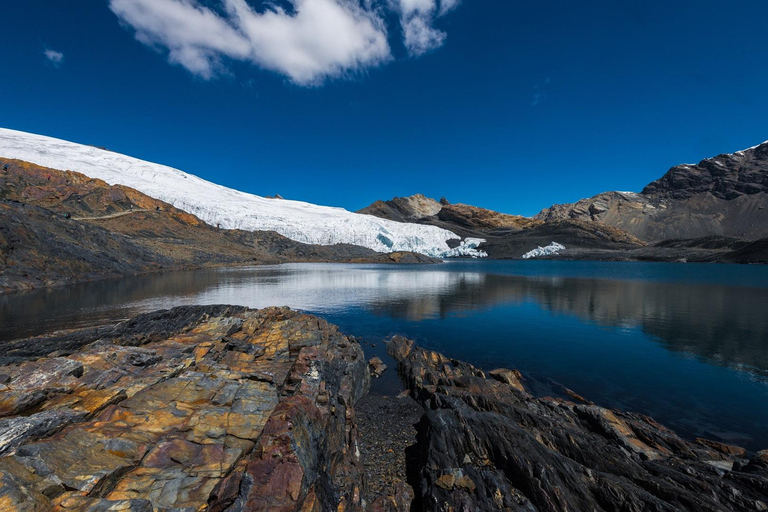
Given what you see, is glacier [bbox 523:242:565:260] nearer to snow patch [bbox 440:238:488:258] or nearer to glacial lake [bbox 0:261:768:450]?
snow patch [bbox 440:238:488:258]

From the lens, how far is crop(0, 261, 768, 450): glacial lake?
36.7 ft

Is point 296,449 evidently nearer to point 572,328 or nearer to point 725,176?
point 572,328

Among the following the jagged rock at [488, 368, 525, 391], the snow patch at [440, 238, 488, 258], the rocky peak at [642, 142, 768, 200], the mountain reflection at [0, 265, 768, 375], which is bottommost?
the jagged rock at [488, 368, 525, 391]

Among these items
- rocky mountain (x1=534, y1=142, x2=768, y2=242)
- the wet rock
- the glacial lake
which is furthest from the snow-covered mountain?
rocky mountain (x1=534, y1=142, x2=768, y2=242)

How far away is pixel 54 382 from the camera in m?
6.57

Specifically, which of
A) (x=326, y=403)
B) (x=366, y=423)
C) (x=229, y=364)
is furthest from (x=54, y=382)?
(x=366, y=423)

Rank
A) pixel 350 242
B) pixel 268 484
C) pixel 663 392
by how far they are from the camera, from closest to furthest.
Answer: pixel 268 484
pixel 663 392
pixel 350 242

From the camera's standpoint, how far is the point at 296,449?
519cm

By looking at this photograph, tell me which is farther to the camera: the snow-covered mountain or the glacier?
the glacier

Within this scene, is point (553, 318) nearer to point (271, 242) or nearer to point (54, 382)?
point (54, 382)

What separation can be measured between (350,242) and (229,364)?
321 feet

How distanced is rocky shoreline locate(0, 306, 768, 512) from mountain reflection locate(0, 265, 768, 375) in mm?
13409

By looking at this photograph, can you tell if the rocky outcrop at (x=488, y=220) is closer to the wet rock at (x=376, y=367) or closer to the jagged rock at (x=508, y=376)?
the jagged rock at (x=508, y=376)

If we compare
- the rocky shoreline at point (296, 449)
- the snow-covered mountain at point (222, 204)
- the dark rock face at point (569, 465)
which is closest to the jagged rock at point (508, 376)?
the rocky shoreline at point (296, 449)
